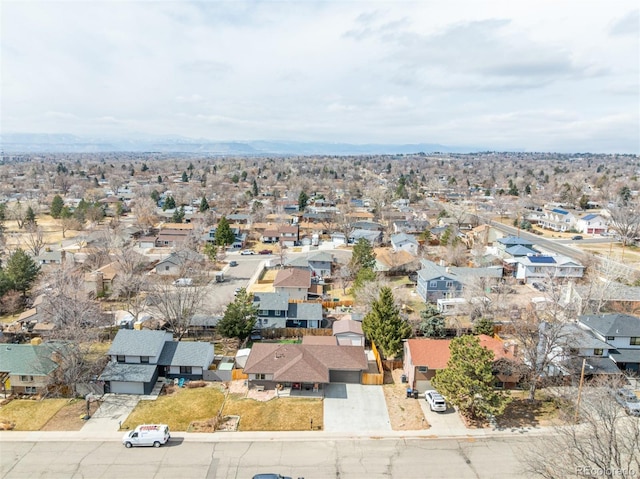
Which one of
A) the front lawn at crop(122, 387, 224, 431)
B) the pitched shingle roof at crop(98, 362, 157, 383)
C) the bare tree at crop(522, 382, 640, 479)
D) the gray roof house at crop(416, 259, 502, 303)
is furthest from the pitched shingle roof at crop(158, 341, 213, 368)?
the gray roof house at crop(416, 259, 502, 303)

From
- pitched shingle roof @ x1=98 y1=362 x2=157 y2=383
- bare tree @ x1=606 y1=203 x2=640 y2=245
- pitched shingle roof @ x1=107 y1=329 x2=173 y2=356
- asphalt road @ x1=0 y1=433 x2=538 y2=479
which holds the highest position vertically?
bare tree @ x1=606 y1=203 x2=640 y2=245

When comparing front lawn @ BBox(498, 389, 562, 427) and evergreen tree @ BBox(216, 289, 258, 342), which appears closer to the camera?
front lawn @ BBox(498, 389, 562, 427)

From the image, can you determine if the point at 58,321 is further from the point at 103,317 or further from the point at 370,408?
the point at 370,408

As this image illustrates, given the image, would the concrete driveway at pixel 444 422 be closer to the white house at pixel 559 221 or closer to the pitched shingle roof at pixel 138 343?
the pitched shingle roof at pixel 138 343

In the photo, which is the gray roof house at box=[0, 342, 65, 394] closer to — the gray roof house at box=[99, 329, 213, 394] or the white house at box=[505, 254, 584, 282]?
the gray roof house at box=[99, 329, 213, 394]

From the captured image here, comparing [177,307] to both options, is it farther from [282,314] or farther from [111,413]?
[111,413]

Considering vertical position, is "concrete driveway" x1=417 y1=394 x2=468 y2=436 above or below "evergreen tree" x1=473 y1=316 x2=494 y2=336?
below

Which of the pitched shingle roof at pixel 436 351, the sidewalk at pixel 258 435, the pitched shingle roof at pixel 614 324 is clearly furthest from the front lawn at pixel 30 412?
the pitched shingle roof at pixel 614 324
